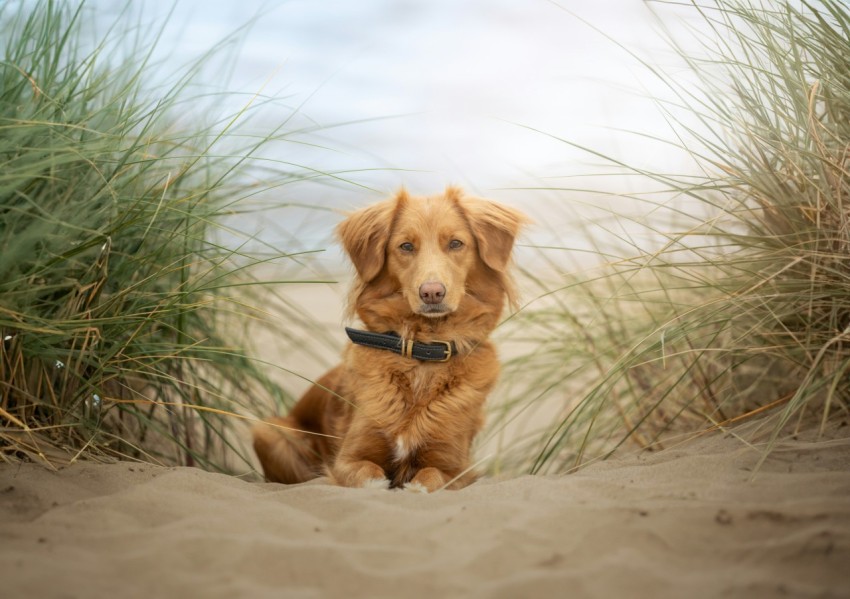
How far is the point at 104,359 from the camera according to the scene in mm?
3119

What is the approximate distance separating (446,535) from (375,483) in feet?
3.09

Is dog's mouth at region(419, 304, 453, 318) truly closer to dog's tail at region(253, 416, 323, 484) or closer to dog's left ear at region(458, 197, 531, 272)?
dog's left ear at region(458, 197, 531, 272)

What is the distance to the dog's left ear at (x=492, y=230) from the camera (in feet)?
11.8

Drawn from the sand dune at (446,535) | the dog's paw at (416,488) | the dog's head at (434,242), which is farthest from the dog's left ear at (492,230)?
the sand dune at (446,535)

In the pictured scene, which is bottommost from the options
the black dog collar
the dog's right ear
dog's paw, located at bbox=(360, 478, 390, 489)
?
dog's paw, located at bbox=(360, 478, 390, 489)

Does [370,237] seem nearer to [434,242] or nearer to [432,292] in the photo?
[434,242]

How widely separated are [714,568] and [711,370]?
7.16 feet

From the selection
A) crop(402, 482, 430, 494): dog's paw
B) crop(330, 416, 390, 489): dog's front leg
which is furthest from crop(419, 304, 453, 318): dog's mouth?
crop(402, 482, 430, 494): dog's paw

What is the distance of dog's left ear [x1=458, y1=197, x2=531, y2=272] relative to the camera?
3.60 m

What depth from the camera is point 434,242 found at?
3.51 metres

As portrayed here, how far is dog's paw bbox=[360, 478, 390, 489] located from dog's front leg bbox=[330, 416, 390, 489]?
0.18 ft

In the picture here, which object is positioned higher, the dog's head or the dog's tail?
the dog's head

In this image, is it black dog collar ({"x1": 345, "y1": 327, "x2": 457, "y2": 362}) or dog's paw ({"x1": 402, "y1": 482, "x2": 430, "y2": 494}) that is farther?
black dog collar ({"x1": 345, "y1": 327, "x2": 457, "y2": 362})

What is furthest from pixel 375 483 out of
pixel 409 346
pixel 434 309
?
pixel 434 309
